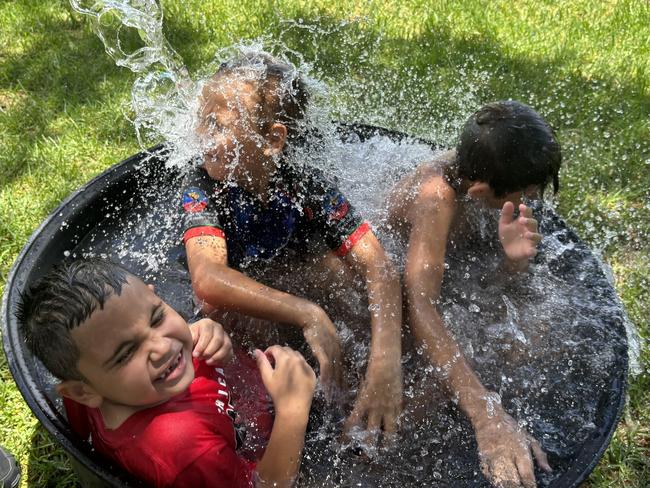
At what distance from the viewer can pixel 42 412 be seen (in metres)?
1.56

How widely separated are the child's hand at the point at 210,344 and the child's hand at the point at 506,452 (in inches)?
27.2

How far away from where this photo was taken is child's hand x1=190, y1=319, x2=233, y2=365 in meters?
1.64

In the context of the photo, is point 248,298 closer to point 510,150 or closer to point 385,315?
point 385,315

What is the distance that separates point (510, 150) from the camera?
1.97 m

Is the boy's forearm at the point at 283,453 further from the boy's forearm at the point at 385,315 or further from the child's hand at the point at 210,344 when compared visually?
the boy's forearm at the point at 385,315

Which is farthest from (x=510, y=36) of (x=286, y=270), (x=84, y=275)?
(x=84, y=275)

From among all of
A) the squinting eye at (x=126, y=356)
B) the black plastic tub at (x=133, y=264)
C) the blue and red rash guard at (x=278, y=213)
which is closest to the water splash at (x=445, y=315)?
the black plastic tub at (x=133, y=264)

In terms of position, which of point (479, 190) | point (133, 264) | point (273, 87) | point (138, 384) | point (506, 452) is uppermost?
point (273, 87)

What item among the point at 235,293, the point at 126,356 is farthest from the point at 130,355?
the point at 235,293

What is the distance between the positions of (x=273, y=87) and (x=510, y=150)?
740 millimetres

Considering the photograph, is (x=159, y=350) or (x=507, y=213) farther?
(x=507, y=213)

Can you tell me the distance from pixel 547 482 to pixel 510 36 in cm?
297

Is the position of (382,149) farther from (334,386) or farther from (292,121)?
(334,386)

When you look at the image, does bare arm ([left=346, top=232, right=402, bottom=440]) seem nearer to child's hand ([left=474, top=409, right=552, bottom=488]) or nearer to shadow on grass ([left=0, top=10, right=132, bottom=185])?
child's hand ([left=474, top=409, right=552, bottom=488])
